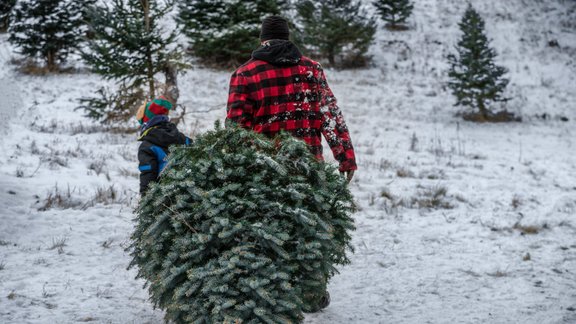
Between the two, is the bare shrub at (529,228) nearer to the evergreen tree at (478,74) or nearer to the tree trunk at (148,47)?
the tree trunk at (148,47)

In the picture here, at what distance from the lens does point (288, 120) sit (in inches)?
144

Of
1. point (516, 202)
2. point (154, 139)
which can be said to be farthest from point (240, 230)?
point (516, 202)

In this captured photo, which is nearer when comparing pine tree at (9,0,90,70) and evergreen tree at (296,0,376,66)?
pine tree at (9,0,90,70)

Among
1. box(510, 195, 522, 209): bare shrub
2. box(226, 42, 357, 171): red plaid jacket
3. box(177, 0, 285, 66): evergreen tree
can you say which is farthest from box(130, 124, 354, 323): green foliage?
box(177, 0, 285, 66): evergreen tree

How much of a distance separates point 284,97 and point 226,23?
1430 cm

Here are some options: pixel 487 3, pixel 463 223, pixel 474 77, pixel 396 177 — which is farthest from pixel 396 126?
pixel 487 3

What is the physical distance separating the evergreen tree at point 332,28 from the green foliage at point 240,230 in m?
16.1

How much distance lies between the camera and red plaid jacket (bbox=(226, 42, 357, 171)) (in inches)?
140

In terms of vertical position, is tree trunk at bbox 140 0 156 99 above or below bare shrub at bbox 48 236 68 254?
above

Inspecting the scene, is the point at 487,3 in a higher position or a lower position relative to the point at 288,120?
higher

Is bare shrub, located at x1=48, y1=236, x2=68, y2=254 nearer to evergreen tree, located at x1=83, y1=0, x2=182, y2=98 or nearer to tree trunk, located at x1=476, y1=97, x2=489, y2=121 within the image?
evergreen tree, located at x1=83, y1=0, x2=182, y2=98

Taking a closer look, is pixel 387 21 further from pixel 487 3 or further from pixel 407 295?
pixel 407 295

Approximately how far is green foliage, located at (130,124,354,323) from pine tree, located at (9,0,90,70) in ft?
55.0

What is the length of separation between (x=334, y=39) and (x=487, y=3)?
45.4ft
